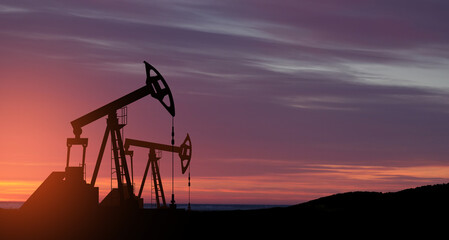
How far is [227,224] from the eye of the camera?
27.3 m

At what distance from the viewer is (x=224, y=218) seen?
27812 millimetres

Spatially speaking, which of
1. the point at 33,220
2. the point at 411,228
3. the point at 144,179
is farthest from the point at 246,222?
the point at 144,179

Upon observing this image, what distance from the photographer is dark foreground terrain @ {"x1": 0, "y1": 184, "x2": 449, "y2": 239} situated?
26.7 meters

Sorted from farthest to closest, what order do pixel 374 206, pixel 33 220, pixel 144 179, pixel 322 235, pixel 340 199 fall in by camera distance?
pixel 144 179
pixel 340 199
pixel 374 206
pixel 33 220
pixel 322 235

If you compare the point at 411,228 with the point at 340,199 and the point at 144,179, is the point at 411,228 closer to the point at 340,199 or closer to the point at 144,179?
the point at 340,199

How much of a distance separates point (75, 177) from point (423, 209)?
1679 cm

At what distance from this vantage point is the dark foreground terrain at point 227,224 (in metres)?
26.7

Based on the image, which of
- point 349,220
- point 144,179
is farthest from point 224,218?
point 144,179

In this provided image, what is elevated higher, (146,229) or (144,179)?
(144,179)

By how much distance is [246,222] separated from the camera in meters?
27.6

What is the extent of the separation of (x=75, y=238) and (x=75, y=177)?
115 inches

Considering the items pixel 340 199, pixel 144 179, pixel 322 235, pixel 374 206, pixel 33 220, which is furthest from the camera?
pixel 144 179

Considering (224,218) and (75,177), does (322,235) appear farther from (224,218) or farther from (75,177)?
(75,177)

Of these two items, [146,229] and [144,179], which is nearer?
[146,229]
